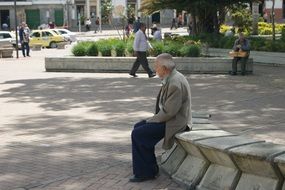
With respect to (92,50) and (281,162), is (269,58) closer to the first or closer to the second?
(92,50)

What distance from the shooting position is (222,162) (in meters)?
6.09

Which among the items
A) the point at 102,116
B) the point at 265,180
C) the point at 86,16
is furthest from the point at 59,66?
the point at 86,16

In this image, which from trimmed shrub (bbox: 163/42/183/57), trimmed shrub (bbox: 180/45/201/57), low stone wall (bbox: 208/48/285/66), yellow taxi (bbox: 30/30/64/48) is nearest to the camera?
trimmed shrub (bbox: 180/45/201/57)

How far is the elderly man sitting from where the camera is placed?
6.62 m

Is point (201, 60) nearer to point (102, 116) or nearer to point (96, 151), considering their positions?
point (102, 116)

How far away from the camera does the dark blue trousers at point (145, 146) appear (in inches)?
267

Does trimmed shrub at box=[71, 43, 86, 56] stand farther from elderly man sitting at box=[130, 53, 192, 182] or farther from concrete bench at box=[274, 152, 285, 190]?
concrete bench at box=[274, 152, 285, 190]

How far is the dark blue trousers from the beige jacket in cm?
10

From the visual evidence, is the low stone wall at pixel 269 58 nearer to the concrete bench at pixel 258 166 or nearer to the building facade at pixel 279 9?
the concrete bench at pixel 258 166

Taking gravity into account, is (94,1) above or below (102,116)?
above

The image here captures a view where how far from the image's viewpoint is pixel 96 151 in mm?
8375

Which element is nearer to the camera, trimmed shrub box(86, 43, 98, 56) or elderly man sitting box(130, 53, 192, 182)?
elderly man sitting box(130, 53, 192, 182)

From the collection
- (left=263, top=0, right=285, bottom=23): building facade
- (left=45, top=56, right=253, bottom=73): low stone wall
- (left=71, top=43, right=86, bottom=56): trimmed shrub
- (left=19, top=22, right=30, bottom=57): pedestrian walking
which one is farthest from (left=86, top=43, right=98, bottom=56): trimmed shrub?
(left=263, top=0, right=285, bottom=23): building facade

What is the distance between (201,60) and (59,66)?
547 centimetres
